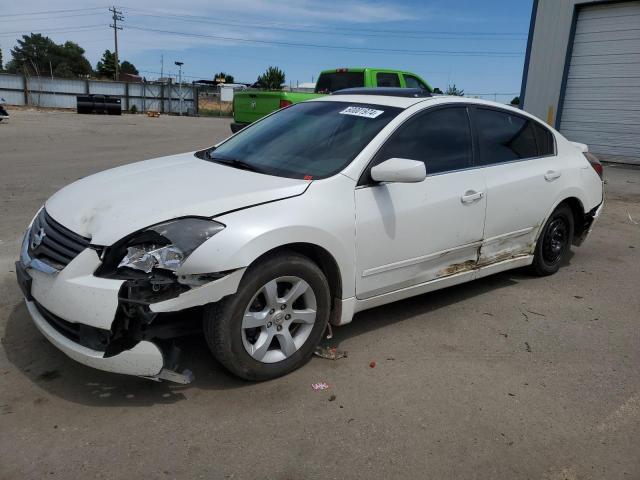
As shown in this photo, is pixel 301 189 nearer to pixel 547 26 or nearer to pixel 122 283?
pixel 122 283

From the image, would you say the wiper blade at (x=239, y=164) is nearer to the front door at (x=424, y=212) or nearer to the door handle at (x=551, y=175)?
the front door at (x=424, y=212)

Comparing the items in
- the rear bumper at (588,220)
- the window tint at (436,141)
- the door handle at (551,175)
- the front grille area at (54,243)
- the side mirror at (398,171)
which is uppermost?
the window tint at (436,141)

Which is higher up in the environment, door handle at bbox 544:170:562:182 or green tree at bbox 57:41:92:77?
green tree at bbox 57:41:92:77

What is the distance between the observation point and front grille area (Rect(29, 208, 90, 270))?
290cm

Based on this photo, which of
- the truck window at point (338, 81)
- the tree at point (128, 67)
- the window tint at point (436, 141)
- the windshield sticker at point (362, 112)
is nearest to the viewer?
the window tint at point (436, 141)

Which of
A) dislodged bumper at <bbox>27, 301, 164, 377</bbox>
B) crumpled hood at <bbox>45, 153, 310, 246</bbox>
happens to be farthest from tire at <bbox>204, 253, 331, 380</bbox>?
crumpled hood at <bbox>45, 153, 310, 246</bbox>

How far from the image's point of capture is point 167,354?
2898 millimetres

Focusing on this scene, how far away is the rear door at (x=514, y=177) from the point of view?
14.3 feet

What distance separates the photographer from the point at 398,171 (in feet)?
11.1

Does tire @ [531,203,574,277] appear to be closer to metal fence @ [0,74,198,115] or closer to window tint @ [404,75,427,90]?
window tint @ [404,75,427,90]

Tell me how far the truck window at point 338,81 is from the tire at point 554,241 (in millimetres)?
7473

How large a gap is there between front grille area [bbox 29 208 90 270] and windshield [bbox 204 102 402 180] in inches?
48.1

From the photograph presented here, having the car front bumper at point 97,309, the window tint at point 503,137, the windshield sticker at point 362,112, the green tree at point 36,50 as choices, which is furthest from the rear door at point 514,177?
the green tree at point 36,50

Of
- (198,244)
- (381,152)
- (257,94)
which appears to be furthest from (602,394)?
(257,94)
